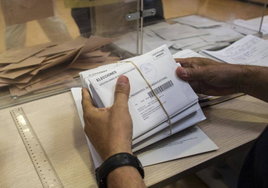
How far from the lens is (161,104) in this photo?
26.2 inches

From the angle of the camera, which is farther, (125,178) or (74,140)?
(74,140)

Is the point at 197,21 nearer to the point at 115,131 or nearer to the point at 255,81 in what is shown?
the point at 255,81

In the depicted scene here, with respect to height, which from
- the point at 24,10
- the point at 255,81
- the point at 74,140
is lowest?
the point at 74,140

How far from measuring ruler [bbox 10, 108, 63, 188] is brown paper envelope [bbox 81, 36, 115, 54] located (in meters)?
0.34

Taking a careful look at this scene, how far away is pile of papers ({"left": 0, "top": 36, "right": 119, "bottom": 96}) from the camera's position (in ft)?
3.01

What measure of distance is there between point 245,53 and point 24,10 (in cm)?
88

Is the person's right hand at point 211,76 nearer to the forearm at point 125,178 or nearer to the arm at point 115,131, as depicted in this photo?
the arm at point 115,131

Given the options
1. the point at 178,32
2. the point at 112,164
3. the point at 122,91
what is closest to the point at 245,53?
the point at 178,32

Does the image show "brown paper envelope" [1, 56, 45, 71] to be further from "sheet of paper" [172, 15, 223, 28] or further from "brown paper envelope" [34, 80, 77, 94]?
"sheet of paper" [172, 15, 223, 28]

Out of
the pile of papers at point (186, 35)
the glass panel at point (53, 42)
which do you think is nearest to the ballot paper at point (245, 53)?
the pile of papers at point (186, 35)

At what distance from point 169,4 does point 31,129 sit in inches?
36.6

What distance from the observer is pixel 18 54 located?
1.00m

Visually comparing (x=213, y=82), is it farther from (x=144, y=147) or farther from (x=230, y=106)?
(x=144, y=147)

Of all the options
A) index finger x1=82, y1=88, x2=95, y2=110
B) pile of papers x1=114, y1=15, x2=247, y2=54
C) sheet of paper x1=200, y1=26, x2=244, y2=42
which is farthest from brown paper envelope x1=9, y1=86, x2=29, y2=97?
sheet of paper x1=200, y1=26, x2=244, y2=42
